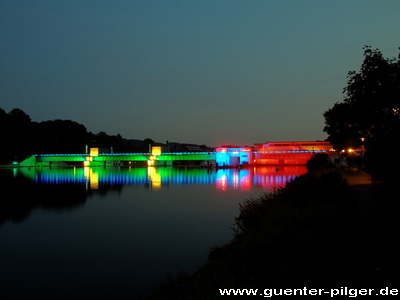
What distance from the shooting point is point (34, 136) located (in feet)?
523

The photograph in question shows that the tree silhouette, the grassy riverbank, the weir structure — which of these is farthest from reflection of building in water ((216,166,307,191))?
the weir structure

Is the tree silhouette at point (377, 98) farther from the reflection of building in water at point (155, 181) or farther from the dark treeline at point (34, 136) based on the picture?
the dark treeline at point (34, 136)

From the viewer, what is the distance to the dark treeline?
137m

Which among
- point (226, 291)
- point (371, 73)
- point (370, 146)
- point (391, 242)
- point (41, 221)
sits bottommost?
point (41, 221)

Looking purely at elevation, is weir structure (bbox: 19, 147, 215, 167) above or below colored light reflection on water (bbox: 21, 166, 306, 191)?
above

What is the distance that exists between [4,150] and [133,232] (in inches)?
4874

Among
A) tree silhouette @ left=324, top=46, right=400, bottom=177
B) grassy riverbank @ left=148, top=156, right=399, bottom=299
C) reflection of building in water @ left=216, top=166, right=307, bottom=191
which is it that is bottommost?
reflection of building in water @ left=216, top=166, right=307, bottom=191

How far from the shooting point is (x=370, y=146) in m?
33.5

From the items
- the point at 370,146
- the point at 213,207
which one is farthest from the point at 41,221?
the point at 370,146

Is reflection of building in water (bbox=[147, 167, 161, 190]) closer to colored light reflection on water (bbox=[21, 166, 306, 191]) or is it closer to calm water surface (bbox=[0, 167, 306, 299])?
colored light reflection on water (bbox=[21, 166, 306, 191])

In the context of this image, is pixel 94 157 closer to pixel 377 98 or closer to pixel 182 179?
pixel 182 179

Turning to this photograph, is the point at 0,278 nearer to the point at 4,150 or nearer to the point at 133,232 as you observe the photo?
the point at 133,232

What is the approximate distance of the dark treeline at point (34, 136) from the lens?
13700cm

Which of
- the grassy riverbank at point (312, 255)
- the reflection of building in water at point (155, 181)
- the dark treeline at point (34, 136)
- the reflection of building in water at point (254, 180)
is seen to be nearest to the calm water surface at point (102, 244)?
the grassy riverbank at point (312, 255)
